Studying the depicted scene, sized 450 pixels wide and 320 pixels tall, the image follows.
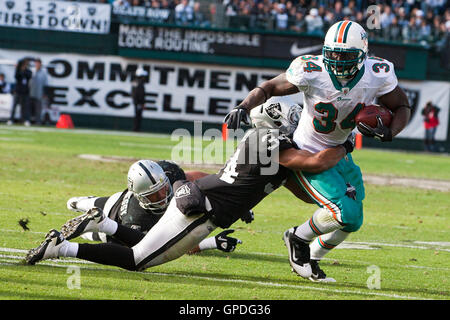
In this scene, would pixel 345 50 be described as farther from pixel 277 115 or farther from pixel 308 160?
pixel 277 115

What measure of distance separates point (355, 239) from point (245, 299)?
3659 mm

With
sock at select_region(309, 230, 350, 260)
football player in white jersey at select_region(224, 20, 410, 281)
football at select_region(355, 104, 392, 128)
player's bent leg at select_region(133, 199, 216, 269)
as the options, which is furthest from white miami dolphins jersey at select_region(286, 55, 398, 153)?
player's bent leg at select_region(133, 199, 216, 269)

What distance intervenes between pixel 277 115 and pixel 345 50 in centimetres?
99

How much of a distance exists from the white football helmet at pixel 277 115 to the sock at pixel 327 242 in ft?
3.17

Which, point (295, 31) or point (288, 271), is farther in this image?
point (295, 31)

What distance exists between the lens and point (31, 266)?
5.70 meters

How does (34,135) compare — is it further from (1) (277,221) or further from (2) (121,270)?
(2) (121,270)

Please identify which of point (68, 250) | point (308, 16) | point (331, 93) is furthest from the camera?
point (308, 16)

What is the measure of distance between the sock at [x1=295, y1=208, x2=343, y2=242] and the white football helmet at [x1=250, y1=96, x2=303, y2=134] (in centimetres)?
88

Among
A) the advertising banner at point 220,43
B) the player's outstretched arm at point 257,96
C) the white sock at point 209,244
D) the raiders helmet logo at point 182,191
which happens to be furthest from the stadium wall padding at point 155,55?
the raiders helmet logo at point 182,191

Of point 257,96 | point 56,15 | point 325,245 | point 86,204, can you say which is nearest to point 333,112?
point 257,96

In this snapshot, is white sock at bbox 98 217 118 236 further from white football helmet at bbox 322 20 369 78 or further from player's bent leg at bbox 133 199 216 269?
white football helmet at bbox 322 20 369 78

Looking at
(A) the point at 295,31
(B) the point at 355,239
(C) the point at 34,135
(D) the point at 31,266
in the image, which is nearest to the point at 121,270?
(D) the point at 31,266

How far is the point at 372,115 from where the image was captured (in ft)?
18.6
